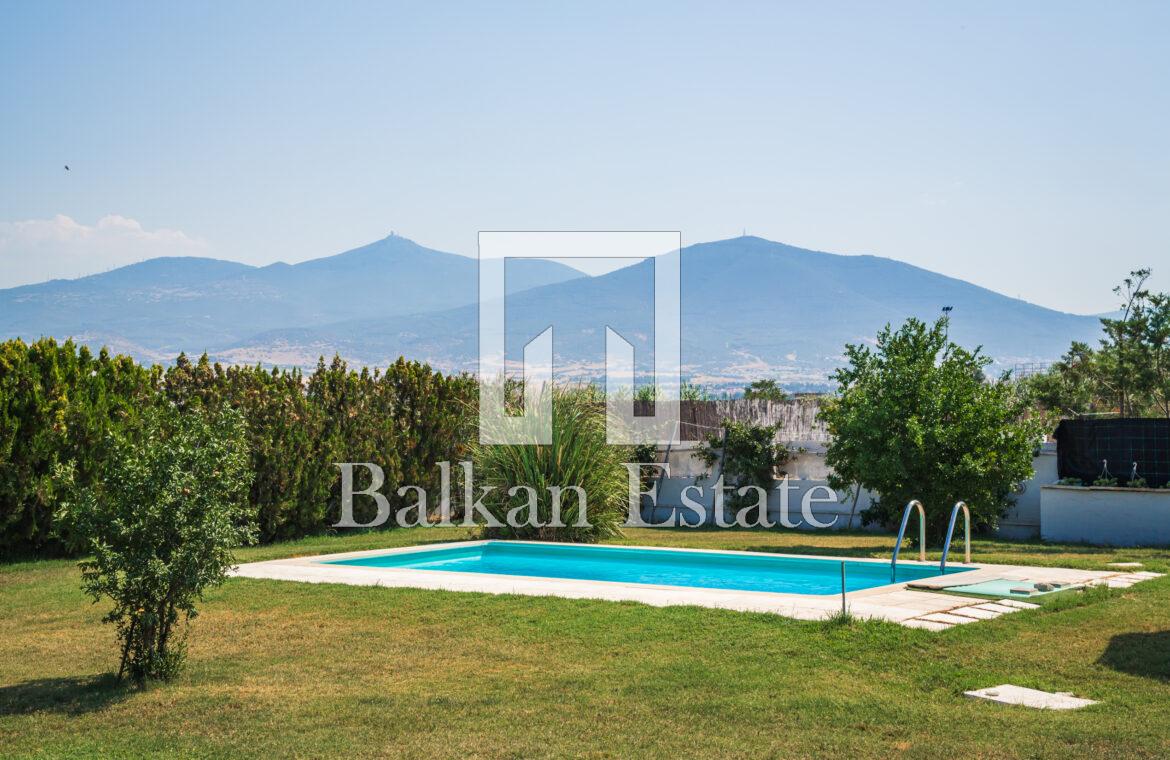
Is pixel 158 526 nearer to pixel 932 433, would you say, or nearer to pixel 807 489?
pixel 932 433

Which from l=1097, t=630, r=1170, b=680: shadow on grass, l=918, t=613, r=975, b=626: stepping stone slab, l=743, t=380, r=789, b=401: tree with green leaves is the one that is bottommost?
l=1097, t=630, r=1170, b=680: shadow on grass

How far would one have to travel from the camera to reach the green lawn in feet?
15.7

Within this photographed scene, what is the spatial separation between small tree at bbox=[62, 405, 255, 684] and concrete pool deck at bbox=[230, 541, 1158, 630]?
3.12 meters

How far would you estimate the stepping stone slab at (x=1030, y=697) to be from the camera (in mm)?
5324

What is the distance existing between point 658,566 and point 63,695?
7.98 m

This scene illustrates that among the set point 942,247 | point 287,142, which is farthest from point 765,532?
point 942,247

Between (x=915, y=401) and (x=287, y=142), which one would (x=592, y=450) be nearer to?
(x=915, y=401)

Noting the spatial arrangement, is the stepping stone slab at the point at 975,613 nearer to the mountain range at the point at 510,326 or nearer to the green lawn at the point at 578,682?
the green lawn at the point at 578,682

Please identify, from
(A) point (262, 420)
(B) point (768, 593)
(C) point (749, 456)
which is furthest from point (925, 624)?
(C) point (749, 456)

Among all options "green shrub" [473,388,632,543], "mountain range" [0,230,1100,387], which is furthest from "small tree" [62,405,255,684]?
"mountain range" [0,230,1100,387]

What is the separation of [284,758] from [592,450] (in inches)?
401

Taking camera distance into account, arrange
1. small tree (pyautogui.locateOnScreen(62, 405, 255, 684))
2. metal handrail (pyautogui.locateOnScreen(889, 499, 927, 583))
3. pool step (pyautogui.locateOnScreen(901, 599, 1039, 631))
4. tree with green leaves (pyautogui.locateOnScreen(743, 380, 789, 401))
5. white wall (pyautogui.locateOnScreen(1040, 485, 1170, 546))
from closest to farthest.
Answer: small tree (pyautogui.locateOnScreen(62, 405, 255, 684))
pool step (pyautogui.locateOnScreen(901, 599, 1039, 631))
metal handrail (pyautogui.locateOnScreen(889, 499, 927, 583))
white wall (pyautogui.locateOnScreen(1040, 485, 1170, 546))
tree with green leaves (pyautogui.locateOnScreen(743, 380, 789, 401))

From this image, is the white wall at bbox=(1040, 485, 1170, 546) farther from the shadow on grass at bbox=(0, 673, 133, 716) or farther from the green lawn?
the shadow on grass at bbox=(0, 673, 133, 716)

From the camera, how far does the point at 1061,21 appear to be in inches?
882
